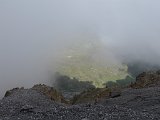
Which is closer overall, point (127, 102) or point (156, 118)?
point (156, 118)

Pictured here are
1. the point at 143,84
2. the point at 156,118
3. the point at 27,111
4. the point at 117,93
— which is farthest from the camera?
the point at 143,84

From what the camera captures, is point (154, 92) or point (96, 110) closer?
point (96, 110)

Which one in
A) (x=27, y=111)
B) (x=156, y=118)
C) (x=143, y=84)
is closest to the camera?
(x=156, y=118)

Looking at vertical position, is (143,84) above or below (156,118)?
above

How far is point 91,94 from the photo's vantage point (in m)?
73.8

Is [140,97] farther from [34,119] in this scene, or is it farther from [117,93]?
[34,119]

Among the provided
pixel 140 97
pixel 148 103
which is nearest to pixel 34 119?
pixel 148 103

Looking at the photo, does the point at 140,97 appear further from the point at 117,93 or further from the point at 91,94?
the point at 91,94

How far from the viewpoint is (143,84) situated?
69.8 meters

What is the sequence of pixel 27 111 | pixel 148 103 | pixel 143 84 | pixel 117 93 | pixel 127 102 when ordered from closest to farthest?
pixel 27 111
pixel 148 103
pixel 127 102
pixel 117 93
pixel 143 84

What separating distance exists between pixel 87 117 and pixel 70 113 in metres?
2.07

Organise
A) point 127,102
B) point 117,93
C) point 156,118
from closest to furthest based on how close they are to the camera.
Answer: point 156,118, point 127,102, point 117,93

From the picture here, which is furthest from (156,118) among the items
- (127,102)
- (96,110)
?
(127,102)

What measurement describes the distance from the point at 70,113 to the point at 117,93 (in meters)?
30.0
